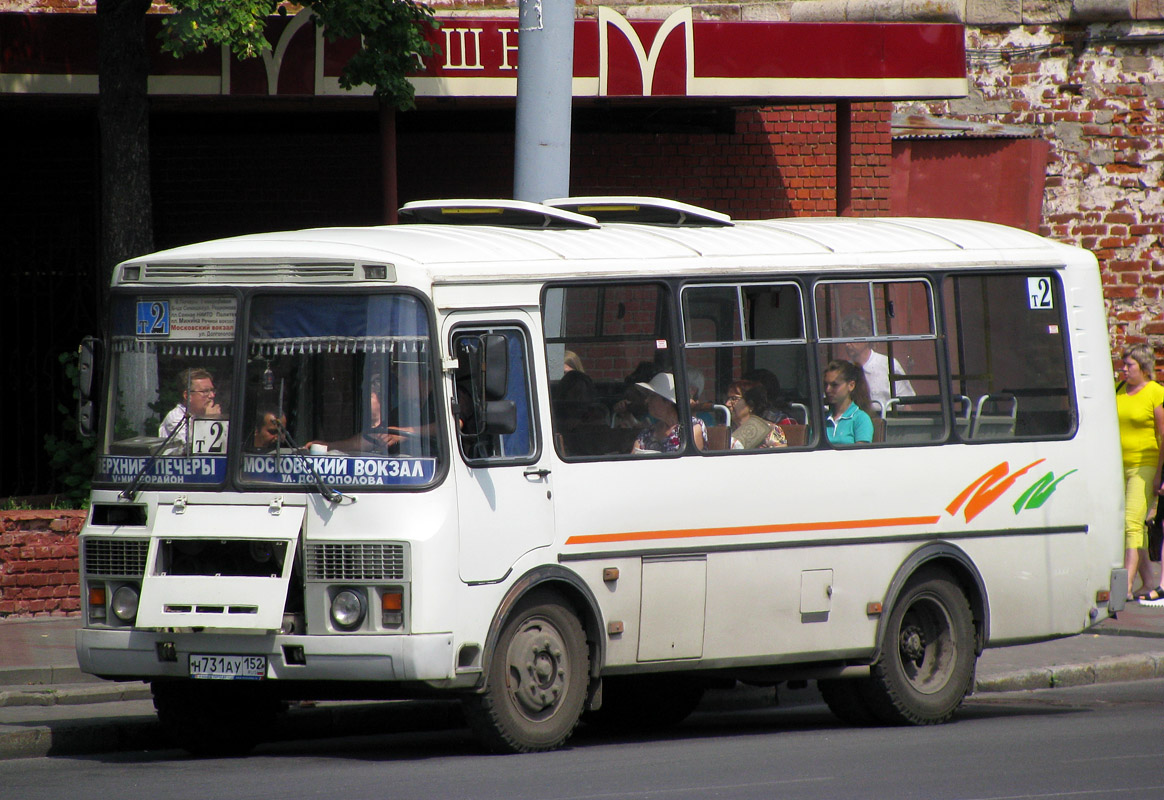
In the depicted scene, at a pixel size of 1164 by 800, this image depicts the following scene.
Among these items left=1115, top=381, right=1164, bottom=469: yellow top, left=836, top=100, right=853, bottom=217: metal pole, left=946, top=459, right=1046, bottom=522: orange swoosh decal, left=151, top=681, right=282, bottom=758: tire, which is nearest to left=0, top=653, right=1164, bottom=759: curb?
left=151, top=681, right=282, bottom=758: tire

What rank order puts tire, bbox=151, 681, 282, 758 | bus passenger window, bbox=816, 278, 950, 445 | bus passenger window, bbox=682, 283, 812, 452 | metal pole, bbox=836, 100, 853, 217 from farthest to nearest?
metal pole, bbox=836, 100, 853, 217, bus passenger window, bbox=816, 278, 950, 445, bus passenger window, bbox=682, 283, 812, 452, tire, bbox=151, 681, 282, 758

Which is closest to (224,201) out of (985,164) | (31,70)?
(31,70)

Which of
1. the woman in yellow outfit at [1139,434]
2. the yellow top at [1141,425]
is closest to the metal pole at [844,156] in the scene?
the woman in yellow outfit at [1139,434]

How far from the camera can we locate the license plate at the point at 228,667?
8.30 metres

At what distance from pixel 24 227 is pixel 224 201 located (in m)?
1.86

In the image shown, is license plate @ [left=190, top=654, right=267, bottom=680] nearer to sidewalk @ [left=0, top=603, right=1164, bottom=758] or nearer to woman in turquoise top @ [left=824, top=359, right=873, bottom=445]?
sidewalk @ [left=0, top=603, right=1164, bottom=758]

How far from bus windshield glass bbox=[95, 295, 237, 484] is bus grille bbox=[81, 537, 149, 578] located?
0.30 metres

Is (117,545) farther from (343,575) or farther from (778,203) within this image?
(778,203)

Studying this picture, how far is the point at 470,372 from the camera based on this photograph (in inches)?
336

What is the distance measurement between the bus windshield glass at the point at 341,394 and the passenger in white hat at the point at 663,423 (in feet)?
4.39

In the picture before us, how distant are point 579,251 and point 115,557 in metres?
2.70

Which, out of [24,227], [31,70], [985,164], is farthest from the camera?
[985,164]

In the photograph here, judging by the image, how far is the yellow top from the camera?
577 inches

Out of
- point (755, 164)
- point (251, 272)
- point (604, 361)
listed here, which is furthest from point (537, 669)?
point (755, 164)
